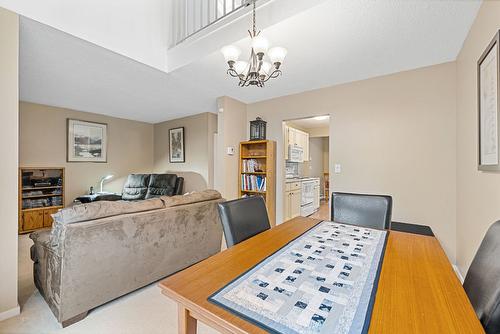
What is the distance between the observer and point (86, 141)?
4.71m

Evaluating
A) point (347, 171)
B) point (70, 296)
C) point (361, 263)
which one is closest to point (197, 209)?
point (70, 296)

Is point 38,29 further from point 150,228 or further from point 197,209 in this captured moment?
point 197,209

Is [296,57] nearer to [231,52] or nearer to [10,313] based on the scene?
[231,52]

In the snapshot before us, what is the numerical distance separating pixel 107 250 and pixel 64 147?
3898 mm

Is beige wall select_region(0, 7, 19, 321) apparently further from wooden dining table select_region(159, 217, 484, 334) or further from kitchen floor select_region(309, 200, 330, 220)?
kitchen floor select_region(309, 200, 330, 220)

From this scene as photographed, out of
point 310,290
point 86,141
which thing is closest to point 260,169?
point 310,290

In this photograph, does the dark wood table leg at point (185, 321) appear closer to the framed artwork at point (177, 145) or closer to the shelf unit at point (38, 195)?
the shelf unit at point (38, 195)

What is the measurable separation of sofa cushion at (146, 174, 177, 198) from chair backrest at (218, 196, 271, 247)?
351cm

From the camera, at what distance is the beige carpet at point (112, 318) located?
61.7 inches

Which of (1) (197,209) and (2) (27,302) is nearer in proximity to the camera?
(2) (27,302)

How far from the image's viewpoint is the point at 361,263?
1014mm

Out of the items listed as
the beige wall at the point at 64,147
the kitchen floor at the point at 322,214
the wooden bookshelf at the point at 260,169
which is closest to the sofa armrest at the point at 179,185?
the beige wall at the point at 64,147

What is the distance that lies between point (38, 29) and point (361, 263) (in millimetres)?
2981

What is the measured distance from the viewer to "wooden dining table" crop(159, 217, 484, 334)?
629mm
